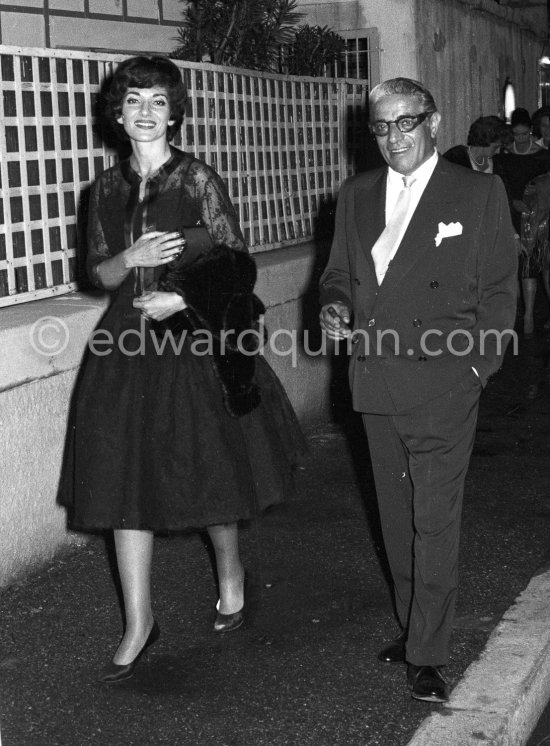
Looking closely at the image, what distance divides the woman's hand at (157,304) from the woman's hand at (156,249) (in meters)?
0.11

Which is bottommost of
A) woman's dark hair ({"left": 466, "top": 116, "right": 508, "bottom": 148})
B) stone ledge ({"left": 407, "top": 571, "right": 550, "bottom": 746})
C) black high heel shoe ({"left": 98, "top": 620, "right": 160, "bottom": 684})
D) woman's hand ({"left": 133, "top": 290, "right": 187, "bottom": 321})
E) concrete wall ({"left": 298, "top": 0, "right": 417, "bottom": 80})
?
stone ledge ({"left": 407, "top": 571, "right": 550, "bottom": 746})

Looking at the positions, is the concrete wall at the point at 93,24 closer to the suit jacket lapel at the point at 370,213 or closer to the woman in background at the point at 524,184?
the woman in background at the point at 524,184

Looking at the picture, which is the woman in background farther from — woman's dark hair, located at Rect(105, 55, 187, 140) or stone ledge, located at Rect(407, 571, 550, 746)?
woman's dark hair, located at Rect(105, 55, 187, 140)

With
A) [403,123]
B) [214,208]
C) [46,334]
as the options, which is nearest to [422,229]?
[403,123]

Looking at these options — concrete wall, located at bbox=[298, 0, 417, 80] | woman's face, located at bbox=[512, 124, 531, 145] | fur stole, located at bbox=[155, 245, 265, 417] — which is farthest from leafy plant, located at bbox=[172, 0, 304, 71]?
fur stole, located at bbox=[155, 245, 265, 417]

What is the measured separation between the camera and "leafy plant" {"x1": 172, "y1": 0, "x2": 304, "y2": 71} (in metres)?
8.38

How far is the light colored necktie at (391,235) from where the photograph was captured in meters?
3.77

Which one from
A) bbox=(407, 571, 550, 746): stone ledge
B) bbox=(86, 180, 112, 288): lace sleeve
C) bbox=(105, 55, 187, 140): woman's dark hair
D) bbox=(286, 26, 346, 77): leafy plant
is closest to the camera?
bbox=(407, 571, 550, 746): stone ledge

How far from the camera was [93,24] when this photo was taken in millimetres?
9047

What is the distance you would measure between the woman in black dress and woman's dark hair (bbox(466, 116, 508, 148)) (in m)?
5.36

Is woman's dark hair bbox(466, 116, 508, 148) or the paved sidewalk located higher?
woman's dark hair bbox(466, 116, 508, 148)

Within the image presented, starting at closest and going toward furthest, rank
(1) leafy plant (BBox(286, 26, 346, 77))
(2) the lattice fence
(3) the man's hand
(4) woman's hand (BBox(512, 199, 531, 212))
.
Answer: (3) the man's hand
(2) the lattice fence
(1) leafy plant (BBox(286, 26, 346, 77))
(4) woman's hand (BBox(512, 199, 531, 212))

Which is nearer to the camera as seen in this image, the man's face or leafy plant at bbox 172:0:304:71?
the man's face
